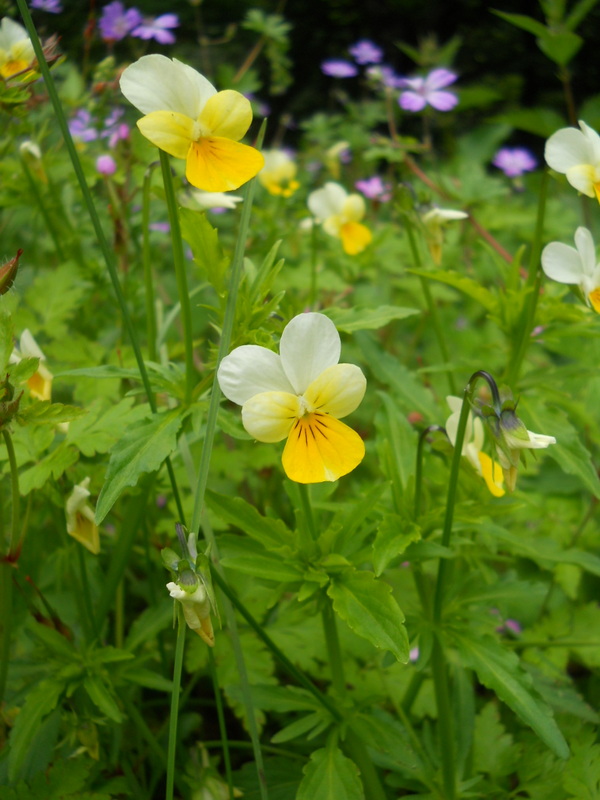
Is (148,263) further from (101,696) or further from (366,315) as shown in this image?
(101,696)

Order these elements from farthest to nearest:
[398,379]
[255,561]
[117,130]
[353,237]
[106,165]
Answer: [353,237] → [117,130] → [106,165] → [398,379] → [255,561]

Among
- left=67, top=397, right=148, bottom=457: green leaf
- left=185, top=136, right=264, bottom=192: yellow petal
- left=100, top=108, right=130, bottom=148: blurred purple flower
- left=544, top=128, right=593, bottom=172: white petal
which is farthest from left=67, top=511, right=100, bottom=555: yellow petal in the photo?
left=100, top=108, right=130, bottom=148: blurred purple flower

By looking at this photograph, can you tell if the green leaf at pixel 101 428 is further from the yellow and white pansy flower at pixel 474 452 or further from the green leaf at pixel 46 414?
the yellow and white pansy flower at pixel 474 452

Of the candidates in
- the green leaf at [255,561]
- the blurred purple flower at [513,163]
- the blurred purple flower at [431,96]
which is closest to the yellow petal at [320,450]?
the green leaf at [255,561]

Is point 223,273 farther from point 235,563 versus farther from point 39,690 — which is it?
point 39,690

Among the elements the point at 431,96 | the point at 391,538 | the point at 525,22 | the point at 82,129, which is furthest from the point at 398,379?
the point at 82,129

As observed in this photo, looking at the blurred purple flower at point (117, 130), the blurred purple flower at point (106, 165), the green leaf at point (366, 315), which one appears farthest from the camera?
the blurred purple flower at point (117, 130)

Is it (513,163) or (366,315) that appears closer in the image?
(366,315)
